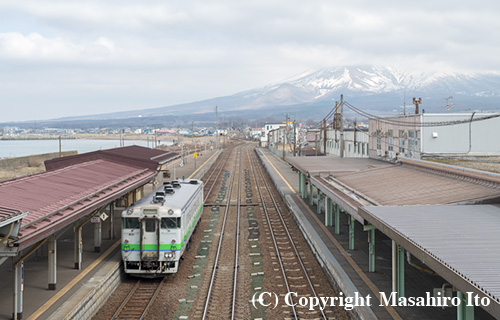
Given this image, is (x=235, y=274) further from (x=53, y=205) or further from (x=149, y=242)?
(x=53, y=205)

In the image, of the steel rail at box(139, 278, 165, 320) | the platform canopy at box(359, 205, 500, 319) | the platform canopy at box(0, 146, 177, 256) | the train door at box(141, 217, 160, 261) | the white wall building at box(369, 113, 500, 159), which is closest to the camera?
the platform canopy at box(359, 205, 500, 319)

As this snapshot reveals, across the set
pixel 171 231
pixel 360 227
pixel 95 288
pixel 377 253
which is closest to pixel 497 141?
pixel 360 227

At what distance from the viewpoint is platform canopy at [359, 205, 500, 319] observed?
7016 millimetres

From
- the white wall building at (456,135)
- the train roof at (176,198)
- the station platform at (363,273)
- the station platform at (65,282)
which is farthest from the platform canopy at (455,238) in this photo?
the white wall building at (456,135)

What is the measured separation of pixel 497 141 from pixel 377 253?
1875cm

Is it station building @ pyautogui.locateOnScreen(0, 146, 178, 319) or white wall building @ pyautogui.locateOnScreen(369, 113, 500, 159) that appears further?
white wall building @ pyautogui.locateOnScreen(369, 113, 500, 159)

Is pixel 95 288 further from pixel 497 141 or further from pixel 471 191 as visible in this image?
pixel 497 141

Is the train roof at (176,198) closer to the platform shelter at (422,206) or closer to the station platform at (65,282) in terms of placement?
the station platform at (65,282)

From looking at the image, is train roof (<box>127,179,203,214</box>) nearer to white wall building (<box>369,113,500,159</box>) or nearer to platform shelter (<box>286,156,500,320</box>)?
platform shelter (<box>286,156,500,320</box>)

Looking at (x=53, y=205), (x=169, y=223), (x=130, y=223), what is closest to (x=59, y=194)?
(x=53, y=205)

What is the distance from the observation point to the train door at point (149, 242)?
45.5ft

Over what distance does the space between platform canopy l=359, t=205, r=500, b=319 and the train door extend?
597cm

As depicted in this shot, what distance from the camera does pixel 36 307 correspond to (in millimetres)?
10922

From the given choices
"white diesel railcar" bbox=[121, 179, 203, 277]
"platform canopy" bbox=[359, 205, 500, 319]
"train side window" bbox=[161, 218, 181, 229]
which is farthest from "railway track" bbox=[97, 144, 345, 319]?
"platform canopy" bbox=[359, 205, 500, 319]
